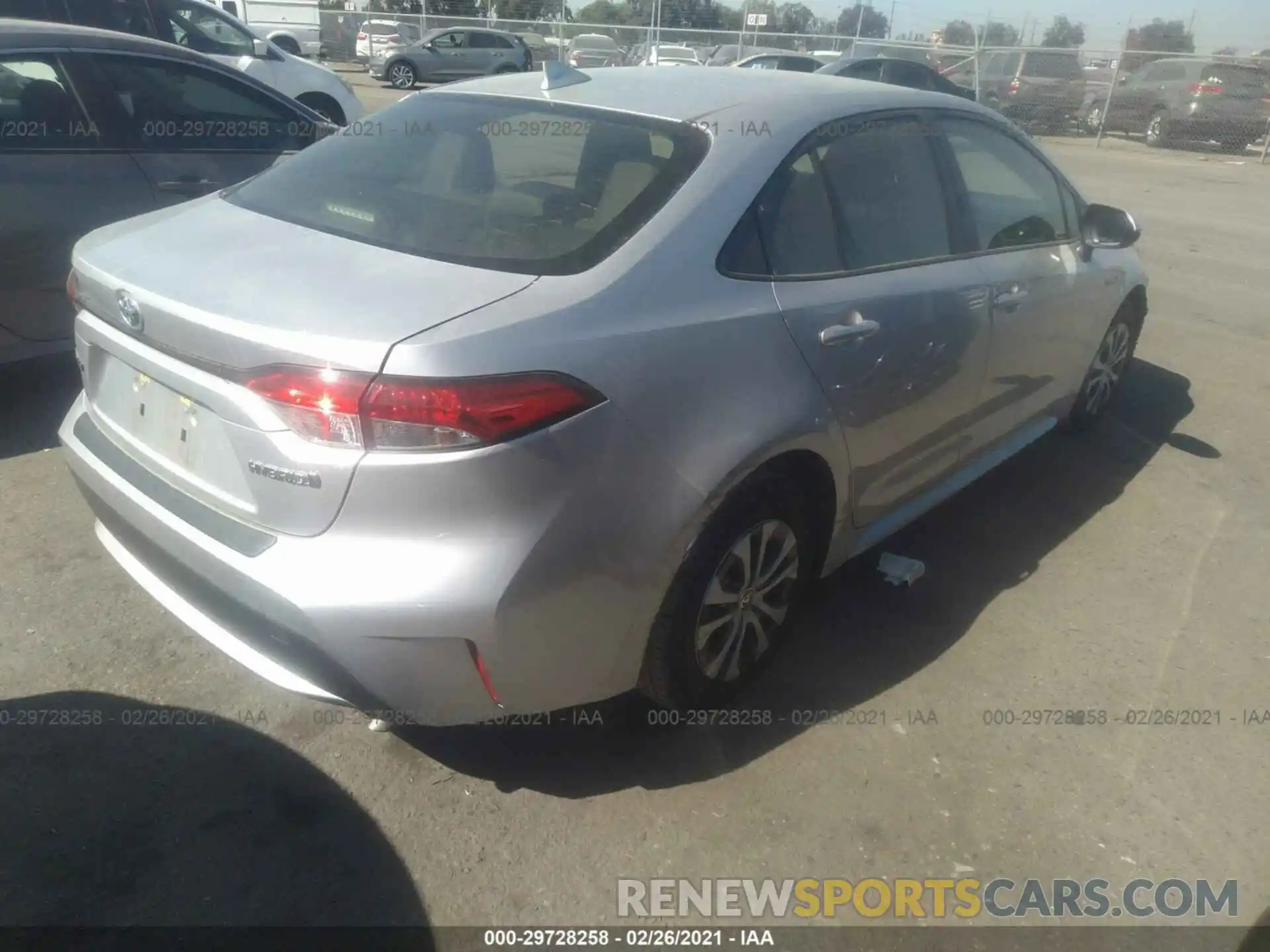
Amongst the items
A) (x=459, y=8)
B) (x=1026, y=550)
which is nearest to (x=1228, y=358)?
(x=1026, y=550)

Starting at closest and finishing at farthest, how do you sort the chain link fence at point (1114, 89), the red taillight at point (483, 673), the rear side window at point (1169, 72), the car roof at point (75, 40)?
the red taillight at point (483, 673) → the car roof at point (75, 40) → the chain link fence at point (1114, 89) → the rear side window at point (1169, 72)

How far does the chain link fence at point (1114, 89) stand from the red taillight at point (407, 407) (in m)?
20.5

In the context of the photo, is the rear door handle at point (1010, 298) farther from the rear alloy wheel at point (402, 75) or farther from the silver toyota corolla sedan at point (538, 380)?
the rear alloy wheel at point (402, 75)

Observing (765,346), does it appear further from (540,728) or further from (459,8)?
(459,8)

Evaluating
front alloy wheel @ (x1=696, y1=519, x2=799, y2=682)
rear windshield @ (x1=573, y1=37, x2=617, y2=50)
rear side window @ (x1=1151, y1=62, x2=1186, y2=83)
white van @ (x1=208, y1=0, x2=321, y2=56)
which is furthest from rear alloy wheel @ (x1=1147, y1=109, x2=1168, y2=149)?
white van @ (x1=208, y1=0, x2=321, y2=56)

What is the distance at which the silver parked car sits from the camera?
25.8 metres

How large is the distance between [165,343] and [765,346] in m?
1.46

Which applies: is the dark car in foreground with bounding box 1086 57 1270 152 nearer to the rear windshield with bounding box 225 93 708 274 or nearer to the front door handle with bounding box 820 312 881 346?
the front door handle with bounding box 820 312 881 346

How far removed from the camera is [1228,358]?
6.41m

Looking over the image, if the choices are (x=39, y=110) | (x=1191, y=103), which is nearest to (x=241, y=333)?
(x=39, y=110)

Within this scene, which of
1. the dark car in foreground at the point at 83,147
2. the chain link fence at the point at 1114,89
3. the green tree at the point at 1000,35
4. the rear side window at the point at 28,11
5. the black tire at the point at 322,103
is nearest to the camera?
the dark car in foreground at the point at 83,147

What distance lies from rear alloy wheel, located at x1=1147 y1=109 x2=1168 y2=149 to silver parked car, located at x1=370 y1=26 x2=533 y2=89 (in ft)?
48.9

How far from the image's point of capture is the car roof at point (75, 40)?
441cm

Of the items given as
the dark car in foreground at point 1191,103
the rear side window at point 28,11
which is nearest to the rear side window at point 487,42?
the dark car in foreground at point 1191,103
